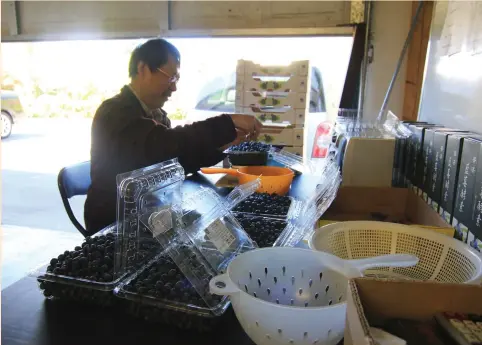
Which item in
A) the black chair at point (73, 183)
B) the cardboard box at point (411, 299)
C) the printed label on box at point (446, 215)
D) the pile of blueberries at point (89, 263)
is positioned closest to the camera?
the cardboard box at point (411, 299)

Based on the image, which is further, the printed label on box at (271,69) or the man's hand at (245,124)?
the printed label on box at (271,69)

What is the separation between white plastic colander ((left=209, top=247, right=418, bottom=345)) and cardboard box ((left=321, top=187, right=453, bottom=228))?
0.71 meters

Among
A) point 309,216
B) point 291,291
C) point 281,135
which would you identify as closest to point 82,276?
point 291,291

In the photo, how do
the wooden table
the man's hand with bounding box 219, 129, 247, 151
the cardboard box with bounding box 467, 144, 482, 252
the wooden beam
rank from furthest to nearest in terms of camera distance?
the wooden beam < the man's hand with bounding box 219, 129, 247, 151 < the cardboard box with bounding box 467, 144, 482, 252 < the wooden table

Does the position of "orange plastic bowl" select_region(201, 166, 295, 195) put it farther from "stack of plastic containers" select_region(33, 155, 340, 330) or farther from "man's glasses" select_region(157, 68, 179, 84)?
"stack of plastic containers" select_region(33, 155, 340, 330)

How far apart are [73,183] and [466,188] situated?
1557 millimetres

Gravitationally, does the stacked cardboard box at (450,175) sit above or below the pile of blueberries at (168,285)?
above

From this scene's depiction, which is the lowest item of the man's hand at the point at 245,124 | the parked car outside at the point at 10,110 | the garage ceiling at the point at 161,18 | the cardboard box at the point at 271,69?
the parked car outside at the point at 10,110

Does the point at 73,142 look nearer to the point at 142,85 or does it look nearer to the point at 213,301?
the point at 142,85

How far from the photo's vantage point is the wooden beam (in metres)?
2.71

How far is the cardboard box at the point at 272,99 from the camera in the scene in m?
3.21

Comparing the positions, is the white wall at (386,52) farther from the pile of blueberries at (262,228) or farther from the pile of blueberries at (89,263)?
the pile of blueberries at (89,263)

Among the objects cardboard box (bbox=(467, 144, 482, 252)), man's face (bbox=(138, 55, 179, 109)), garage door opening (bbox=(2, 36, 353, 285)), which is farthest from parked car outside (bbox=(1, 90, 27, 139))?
cardboard box (bbox=(467, 144, 482, 252))

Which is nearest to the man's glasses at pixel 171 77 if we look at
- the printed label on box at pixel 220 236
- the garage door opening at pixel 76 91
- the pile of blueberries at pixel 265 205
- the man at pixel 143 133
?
the man at pixel 143 133
